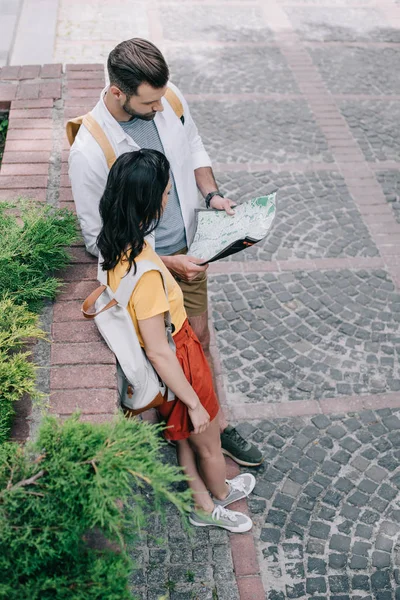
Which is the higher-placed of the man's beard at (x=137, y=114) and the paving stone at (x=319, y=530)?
the man's beard at (x=137, y=114)

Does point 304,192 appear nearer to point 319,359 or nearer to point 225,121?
point 225,121

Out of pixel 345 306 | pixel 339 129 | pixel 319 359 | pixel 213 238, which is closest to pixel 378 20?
pixel 339 129

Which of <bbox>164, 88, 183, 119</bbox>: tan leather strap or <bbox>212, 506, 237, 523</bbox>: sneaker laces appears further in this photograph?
<bbox>212, 506, 237, 523</bbox>: sneaker laces

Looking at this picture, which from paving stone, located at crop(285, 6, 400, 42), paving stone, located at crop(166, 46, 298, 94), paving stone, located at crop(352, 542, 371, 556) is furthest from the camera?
paving stone, located at crop(285, 6, 400, 42)

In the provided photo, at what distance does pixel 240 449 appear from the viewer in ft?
13.2

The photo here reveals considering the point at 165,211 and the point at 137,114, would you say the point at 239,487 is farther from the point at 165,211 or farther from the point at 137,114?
the point at 137,114

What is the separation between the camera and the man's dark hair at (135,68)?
2945 millimetres

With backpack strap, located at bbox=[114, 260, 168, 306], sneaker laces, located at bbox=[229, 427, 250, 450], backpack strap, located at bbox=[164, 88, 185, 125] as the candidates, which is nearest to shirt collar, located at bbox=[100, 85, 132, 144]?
backpack strap, located at bbox=[164, 88, 185, 125]

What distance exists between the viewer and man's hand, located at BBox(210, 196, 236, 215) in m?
3.50

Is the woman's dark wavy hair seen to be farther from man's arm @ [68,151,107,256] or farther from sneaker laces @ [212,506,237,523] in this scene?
sneaker laces @ [212,506,237,523]

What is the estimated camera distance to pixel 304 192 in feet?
21.4

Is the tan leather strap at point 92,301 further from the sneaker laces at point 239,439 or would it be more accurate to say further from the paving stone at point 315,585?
the paving stone at point 315,585

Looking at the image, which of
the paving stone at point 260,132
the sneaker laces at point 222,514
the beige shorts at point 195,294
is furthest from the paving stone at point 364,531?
the paving stone at point 260,132

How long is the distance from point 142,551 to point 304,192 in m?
4.10
